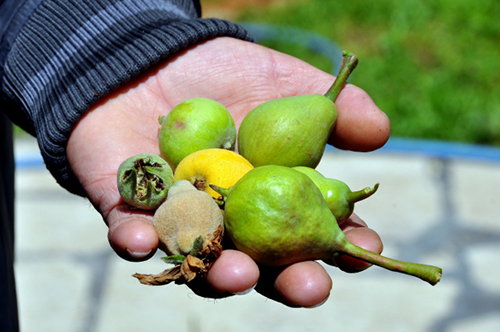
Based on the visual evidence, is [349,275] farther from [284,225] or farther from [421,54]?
[421,54]

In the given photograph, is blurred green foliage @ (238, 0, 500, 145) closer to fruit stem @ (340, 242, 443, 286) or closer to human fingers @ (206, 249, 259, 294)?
fruit stem @ (340, 242, 443, 286)

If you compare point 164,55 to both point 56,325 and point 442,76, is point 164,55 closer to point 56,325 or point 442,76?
point 56,325

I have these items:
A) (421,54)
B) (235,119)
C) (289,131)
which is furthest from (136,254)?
(421,54)

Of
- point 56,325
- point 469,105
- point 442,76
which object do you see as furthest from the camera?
point 442,76

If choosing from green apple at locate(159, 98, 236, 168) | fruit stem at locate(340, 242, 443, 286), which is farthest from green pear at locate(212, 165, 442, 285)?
green apple at locate(159, 98, 236, 168)

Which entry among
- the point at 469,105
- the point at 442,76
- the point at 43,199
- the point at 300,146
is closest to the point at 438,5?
the point at 442,76

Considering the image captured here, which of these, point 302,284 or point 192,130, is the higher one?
point 192,130

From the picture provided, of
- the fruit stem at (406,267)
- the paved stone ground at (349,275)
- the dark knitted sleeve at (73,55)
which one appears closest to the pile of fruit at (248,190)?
the fruit stem at (406,267)
